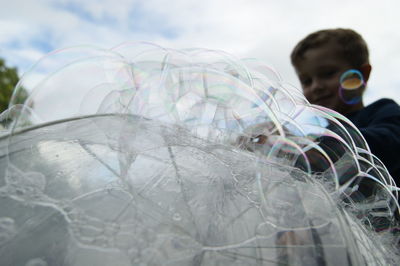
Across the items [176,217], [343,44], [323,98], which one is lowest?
[323,98]

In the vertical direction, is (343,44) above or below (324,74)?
above

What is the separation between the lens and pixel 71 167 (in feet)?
2.31

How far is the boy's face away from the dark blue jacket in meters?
0.30

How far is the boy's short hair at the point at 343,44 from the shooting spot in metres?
2.56

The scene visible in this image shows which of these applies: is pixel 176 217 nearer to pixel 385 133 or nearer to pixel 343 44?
pixel 385 133

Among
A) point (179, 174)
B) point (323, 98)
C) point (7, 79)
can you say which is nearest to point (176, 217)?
point (179, 174)

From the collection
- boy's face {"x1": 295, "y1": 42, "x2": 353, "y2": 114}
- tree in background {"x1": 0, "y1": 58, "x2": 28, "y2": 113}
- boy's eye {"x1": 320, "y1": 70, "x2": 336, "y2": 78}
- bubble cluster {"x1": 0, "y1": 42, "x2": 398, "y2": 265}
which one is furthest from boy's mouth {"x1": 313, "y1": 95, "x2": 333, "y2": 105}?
tree in background {"x1": 0, "y1": 58, "x2": 28, "y2": 113}

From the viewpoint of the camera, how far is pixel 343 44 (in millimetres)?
2576

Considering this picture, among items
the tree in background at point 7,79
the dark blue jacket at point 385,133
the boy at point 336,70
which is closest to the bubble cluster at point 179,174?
the dark blue jacket at point 385,133

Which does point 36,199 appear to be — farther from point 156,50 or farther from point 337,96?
point 337,96

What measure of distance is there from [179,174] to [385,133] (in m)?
1.43

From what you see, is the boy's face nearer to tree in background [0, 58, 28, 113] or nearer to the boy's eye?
the boy's eye

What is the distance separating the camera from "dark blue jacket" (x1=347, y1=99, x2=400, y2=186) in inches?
63.7

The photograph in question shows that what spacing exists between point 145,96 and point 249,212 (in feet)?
1.52
